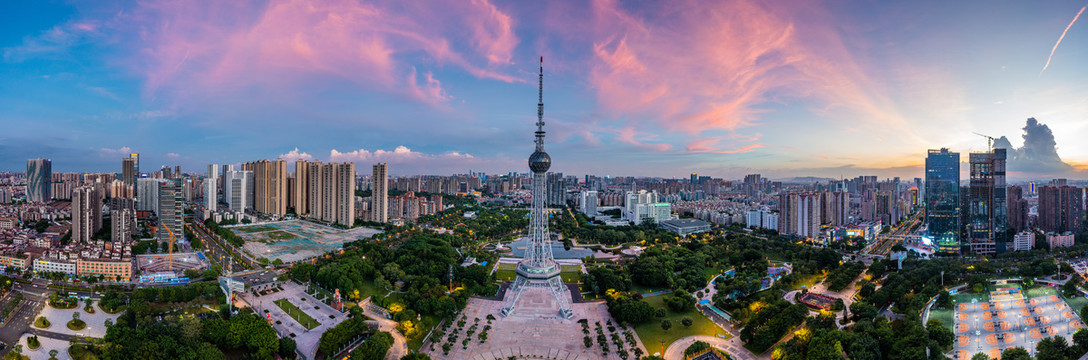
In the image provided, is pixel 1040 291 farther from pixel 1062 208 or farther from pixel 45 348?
pixel 45 348

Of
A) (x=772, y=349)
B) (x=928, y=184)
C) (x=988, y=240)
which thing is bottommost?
(x=772, y=349)

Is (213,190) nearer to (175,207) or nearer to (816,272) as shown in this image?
(175,207)

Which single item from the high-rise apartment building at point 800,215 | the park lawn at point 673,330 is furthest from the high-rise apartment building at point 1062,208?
the park lawn at point 673,330

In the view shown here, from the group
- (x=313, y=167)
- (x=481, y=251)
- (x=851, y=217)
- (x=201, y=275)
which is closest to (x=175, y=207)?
(x=201, y=275)

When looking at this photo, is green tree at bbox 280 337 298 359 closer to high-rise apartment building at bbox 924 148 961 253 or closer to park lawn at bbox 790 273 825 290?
park lawn at bbox 790 273 825 290

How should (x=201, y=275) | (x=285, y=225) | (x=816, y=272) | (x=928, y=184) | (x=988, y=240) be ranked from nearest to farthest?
(x=201, y=275) → (x=816, y=272) → (x=988, y=240) → (x=928, y=184) → (x=285, y=225)

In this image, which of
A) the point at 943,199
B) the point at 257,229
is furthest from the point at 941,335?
the point at 257,229

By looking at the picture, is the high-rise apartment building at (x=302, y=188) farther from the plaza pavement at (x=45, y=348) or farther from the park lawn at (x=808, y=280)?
the park lawn at (x=808, y=280)
